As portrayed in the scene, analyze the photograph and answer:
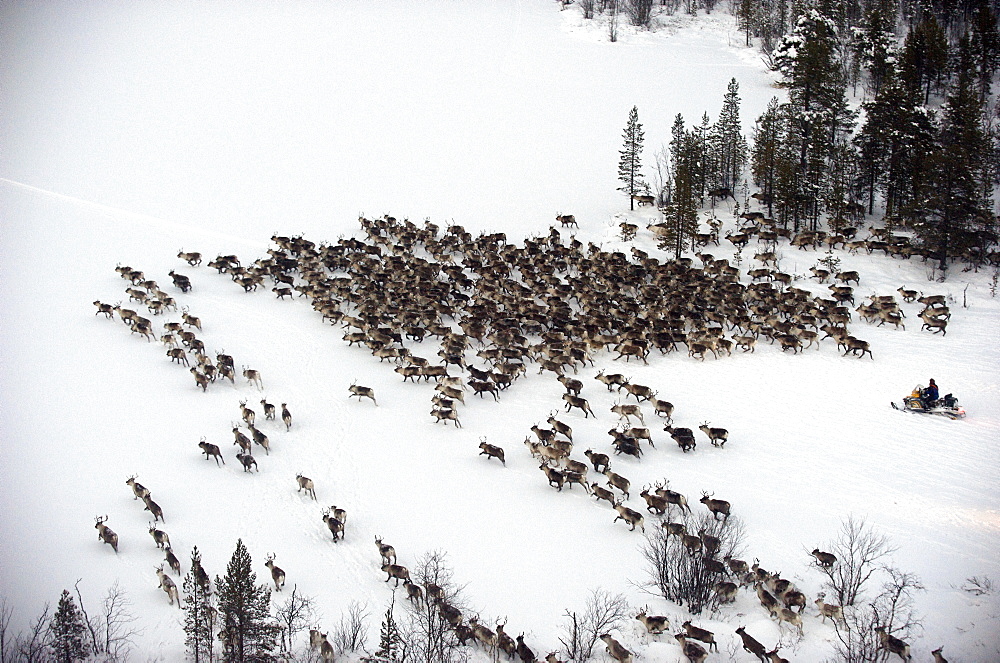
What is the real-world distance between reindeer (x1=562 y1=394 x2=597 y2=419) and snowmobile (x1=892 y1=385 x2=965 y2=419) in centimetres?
1131

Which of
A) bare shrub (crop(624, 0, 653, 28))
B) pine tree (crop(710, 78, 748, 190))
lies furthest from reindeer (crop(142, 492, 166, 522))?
bare shrub (crop(624, 0, 653, 28))

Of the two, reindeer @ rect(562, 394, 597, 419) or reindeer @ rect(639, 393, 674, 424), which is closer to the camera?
reindeer @ rect(639, 393, 674, 424)

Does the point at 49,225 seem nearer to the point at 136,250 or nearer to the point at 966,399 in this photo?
the point at 136,250

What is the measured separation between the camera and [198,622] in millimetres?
17859

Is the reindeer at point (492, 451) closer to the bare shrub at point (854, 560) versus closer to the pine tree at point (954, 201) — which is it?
the bare shrub at point (854, 560)

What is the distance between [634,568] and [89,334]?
90.5 ft

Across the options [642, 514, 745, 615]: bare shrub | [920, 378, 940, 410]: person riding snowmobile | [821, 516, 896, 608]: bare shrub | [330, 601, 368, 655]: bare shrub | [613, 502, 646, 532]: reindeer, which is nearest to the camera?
[330, 601, 368, 655]: bare shrub

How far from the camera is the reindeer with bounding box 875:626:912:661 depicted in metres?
16.8

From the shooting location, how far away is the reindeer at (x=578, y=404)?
2916cm

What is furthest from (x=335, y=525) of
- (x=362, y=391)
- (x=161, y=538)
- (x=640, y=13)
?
(x=640, y=13)

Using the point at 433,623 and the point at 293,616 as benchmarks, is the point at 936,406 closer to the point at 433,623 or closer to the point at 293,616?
the point at 433,623

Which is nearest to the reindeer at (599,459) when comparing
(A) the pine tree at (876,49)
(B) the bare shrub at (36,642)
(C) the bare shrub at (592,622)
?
(C) the bare shrub at (592,622)

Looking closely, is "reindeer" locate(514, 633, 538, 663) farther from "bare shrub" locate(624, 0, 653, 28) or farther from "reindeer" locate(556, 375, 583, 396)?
"bare shrub" locate(624, 0, 653, 28)

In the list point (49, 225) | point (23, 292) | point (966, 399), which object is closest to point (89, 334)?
point (23, 292)
